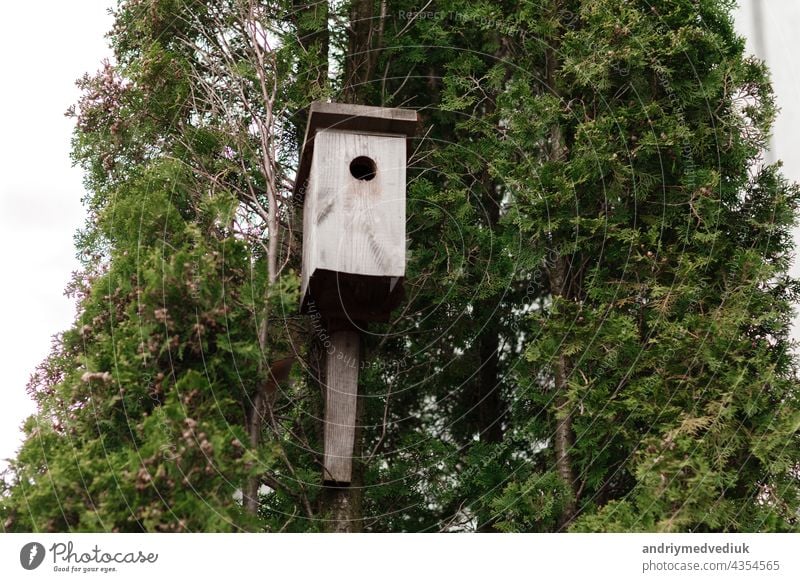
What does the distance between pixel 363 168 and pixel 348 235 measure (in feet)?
1.39

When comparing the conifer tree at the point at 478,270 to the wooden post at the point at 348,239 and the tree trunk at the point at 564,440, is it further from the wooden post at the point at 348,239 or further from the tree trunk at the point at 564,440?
the wooden post at the point at 348,239

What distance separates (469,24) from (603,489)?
2.70m

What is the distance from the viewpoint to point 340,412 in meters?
4.47

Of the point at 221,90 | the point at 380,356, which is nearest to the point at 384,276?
the point at 380,356

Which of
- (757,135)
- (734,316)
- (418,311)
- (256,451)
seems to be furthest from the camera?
(418,311)

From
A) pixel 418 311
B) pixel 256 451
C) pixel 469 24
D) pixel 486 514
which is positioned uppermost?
pixel 469 24

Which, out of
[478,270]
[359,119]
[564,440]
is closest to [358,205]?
[359,119]

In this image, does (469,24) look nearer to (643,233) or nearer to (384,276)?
(643,233)

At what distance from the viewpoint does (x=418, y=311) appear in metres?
5.35

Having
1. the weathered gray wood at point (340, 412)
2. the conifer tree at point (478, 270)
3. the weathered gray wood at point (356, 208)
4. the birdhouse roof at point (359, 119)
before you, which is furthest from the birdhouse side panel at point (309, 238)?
the weathered gray wood at point (340, 412)

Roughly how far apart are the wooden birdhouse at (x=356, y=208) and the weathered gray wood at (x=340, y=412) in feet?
0.67

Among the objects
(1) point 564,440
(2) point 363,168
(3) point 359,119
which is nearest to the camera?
(3) point 359,119
